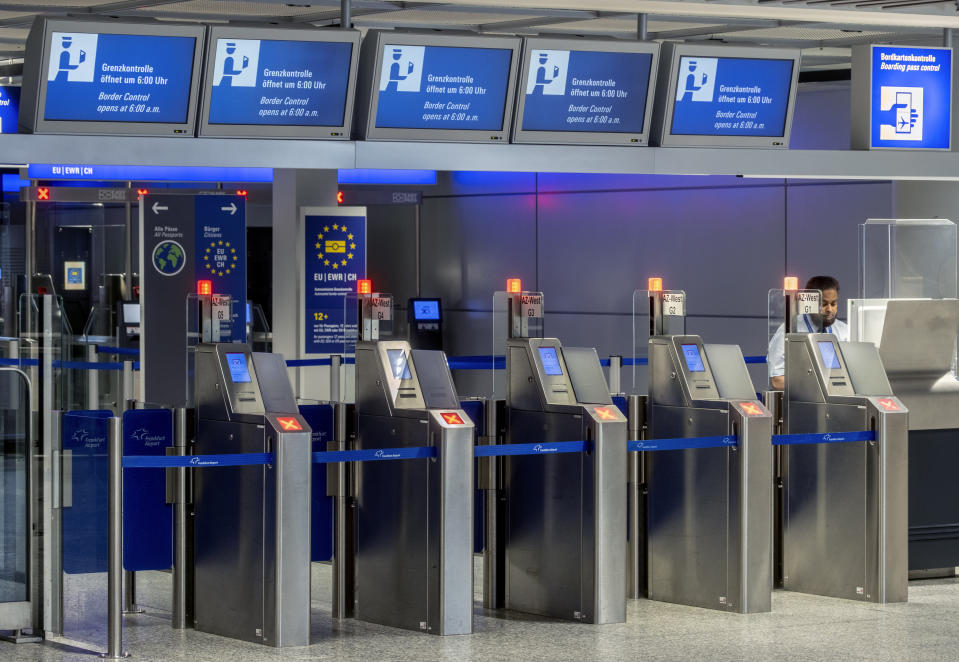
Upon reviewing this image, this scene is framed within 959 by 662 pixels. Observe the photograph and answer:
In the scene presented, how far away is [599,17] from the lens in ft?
30.2

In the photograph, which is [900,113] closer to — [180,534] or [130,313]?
[180,534]

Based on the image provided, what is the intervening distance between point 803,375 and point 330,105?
268cm

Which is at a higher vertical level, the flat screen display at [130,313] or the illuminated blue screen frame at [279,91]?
the illuminated blue screen frame at [279,91]

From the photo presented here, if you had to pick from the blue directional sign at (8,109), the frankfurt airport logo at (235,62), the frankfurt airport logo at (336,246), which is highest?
the blue directional sign at (8,109)

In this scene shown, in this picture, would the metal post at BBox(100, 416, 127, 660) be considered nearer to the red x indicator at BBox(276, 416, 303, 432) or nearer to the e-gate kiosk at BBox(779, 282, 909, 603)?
the red x indicator at BBox(276, 416, 303, 432)

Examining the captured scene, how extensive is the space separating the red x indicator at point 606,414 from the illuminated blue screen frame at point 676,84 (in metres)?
1.87

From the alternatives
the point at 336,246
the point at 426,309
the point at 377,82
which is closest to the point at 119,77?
the point at 377,82

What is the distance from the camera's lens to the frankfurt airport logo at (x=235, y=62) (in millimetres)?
7234

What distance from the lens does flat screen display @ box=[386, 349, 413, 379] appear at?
21.5 ft

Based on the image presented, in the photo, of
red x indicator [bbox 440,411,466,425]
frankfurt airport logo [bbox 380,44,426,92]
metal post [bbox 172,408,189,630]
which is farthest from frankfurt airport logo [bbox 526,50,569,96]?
metal post [bbox 172,408,189,630]

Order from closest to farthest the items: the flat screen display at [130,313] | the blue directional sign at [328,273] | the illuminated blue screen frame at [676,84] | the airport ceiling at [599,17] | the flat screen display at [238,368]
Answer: the flat screen display at [238,368] < the airport ceiling at [599,17] < the illuminated blue screen frame at [676,84] < the blue directional sign at [328,273] < the flat screen display at [130,313]

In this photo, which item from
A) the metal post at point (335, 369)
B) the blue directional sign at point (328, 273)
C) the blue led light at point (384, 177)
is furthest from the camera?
the blue led light at point (384, 177)

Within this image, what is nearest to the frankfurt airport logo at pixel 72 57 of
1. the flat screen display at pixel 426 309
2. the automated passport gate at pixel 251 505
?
the automated passport gate at pixel 251 505

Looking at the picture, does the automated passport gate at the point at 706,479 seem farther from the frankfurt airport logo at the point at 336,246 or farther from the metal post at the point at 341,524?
the frankfurt airport logo at the point at 336,246
